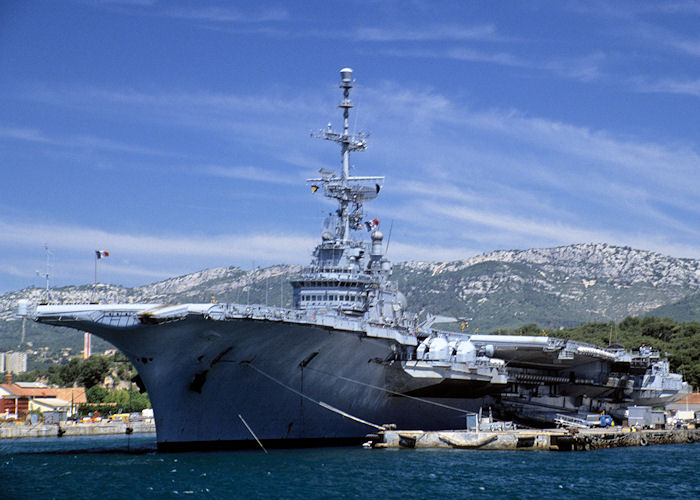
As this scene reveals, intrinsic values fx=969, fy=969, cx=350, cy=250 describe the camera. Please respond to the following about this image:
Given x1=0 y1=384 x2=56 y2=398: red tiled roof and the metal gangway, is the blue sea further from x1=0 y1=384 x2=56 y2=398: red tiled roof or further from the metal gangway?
x1=0 y1=384 x2=56 y2=398: red tiled roof

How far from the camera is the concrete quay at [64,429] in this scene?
174 feet

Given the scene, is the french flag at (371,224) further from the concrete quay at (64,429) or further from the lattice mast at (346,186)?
the concrete quay at (64,429)

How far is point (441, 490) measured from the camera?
23.8 metres

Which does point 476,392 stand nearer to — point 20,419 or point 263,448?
point 263,448

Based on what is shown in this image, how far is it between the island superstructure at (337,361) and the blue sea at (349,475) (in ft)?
4.56

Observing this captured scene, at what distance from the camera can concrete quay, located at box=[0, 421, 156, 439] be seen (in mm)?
53062

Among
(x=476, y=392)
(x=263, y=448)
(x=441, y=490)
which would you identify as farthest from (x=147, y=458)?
(x=476, y=392)

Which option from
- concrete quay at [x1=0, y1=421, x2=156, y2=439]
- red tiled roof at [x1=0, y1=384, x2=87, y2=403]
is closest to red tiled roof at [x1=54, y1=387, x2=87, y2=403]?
red tiled roof at [x1=0, y1=384, x2=87, y2=403]

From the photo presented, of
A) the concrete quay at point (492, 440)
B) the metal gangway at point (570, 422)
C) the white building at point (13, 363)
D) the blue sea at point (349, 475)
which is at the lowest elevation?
the blue sea at point (349, 475)

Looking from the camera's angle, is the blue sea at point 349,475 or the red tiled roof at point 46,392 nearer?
the blue sea at point 349,475

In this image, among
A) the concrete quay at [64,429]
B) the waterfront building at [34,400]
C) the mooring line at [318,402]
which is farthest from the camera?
the waterfront building at [34,400]

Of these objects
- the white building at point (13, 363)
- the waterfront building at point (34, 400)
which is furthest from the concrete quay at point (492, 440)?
the white building at point (13, 363)

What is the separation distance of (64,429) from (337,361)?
27.7 meters

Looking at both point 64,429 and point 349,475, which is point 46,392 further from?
point 349,475
